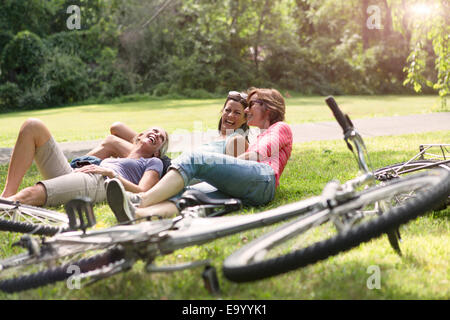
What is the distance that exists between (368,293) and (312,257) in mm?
476

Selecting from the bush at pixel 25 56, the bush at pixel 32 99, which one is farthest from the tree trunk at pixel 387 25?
the bush at pixel 25 56

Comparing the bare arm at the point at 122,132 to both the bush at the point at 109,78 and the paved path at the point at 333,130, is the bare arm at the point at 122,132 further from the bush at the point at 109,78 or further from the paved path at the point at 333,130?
the bush at the point at 109,78

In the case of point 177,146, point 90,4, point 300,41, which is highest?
point 90,4

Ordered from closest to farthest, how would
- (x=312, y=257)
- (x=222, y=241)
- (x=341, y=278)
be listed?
(x=312, y=257) → (x=341, y=278) → (x=222, y=241)

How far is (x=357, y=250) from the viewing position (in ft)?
8.70

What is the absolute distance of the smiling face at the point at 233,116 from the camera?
409 centimetres

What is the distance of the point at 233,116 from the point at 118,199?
1518mm

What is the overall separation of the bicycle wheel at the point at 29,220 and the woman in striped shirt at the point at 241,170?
0.42 m

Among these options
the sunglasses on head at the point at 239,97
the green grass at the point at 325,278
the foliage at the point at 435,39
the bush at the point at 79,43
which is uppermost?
the bush at the point at 79,43

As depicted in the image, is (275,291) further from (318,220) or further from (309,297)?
(318,220)

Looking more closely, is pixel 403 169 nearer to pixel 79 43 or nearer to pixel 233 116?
pixel 233 116

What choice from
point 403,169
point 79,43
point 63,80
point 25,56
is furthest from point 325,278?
point 79,43
